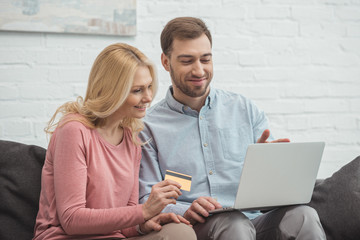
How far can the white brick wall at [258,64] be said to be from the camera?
1990mm

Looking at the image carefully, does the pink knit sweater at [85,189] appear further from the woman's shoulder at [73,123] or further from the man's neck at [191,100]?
the man's neck at [191,100]

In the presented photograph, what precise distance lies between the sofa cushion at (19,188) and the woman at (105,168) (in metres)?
0.14

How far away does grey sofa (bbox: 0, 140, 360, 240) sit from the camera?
5.27 ft

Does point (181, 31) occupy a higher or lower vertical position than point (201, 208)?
higher

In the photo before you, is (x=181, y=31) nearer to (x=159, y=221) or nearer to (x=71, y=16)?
(x=71, y=16)

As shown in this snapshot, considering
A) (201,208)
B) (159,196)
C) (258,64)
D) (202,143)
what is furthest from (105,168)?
(258,64)

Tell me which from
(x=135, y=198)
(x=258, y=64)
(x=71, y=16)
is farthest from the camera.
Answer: (x=258, y=64)

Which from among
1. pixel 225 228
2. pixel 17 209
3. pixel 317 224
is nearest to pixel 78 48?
pixel 17 209

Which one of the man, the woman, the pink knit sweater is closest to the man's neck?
the man

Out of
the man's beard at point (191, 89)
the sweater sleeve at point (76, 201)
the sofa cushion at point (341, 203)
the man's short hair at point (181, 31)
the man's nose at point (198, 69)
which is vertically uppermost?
the man's short hair at point (181, 31)

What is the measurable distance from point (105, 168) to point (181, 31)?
676mm

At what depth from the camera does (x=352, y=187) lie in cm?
167

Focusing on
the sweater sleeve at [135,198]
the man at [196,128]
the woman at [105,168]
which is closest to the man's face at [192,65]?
the man at [196,128]

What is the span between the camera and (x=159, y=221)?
4.72ft
